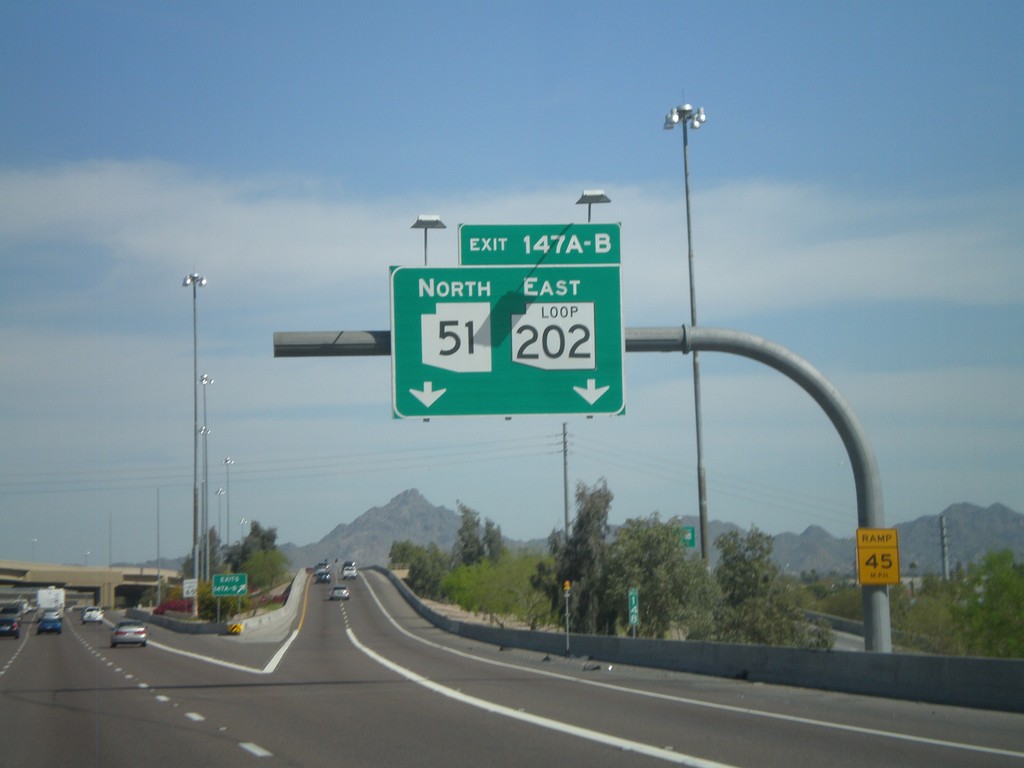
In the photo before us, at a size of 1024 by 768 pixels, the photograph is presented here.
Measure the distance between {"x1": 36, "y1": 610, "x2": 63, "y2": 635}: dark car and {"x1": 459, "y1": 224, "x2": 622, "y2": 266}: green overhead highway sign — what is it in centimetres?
5916

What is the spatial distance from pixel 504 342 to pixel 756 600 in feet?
130

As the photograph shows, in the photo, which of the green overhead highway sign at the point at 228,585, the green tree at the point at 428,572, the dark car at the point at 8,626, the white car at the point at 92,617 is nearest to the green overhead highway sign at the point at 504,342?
the green overhead highway sign at the point at 228,585

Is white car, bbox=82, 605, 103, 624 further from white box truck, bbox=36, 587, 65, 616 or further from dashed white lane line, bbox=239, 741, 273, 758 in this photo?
dashed white lane line, bbox=239, 741, 273, 758

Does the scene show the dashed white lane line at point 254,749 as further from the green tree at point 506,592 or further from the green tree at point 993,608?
the green tree at point 506,592

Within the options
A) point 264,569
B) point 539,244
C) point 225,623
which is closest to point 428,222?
point 539,244

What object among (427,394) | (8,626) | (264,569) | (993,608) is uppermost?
(427,394)

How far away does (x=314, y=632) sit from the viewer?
63562 millimetres

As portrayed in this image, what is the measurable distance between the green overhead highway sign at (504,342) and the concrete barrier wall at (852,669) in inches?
257

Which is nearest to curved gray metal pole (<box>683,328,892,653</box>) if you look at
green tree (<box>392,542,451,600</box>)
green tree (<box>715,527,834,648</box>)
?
green tree (<box>715,527,834,648</box>)

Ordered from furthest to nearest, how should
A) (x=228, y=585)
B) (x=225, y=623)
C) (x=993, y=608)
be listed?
(x=228, y=585) < (x=225, y=623) < (x=993, y=608)

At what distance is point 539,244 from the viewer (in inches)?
823

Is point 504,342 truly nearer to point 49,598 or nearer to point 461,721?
point 461,721

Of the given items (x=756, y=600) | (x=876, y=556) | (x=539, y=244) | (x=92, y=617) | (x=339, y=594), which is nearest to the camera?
(x=876, y=556)

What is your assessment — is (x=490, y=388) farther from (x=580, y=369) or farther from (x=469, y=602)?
(x=469, y=602)
